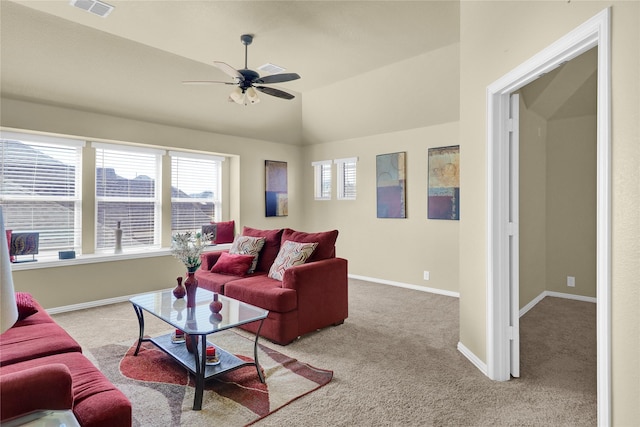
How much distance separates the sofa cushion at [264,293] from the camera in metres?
3.26

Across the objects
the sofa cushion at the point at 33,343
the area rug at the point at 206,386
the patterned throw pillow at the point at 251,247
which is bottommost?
the area rug at the point at 206,386

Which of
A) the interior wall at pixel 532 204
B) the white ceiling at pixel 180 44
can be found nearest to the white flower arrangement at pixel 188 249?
the white ceiling at pixel 180 44

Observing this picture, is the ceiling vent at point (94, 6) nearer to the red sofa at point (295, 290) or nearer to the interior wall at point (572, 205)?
the red sofa at point (295, 290)

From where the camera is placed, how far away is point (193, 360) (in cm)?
261

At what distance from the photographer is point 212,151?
19.1 ft

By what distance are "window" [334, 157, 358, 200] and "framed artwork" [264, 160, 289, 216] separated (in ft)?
3.38

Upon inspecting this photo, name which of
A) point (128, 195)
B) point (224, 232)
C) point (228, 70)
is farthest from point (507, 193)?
point (128, 195)

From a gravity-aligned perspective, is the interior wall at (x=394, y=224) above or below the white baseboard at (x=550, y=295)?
above

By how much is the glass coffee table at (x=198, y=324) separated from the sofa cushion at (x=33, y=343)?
581 millimetres

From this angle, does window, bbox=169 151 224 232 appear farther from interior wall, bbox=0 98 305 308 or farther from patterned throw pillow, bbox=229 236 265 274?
patterned throw pillow, bbox=229 236 265 274

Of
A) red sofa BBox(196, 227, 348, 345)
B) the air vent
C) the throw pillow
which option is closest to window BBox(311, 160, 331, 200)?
the air vent

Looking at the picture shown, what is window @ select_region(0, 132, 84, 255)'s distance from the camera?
416cm

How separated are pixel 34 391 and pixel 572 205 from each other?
5708 millimetres

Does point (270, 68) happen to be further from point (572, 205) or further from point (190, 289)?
point (572, 205)
